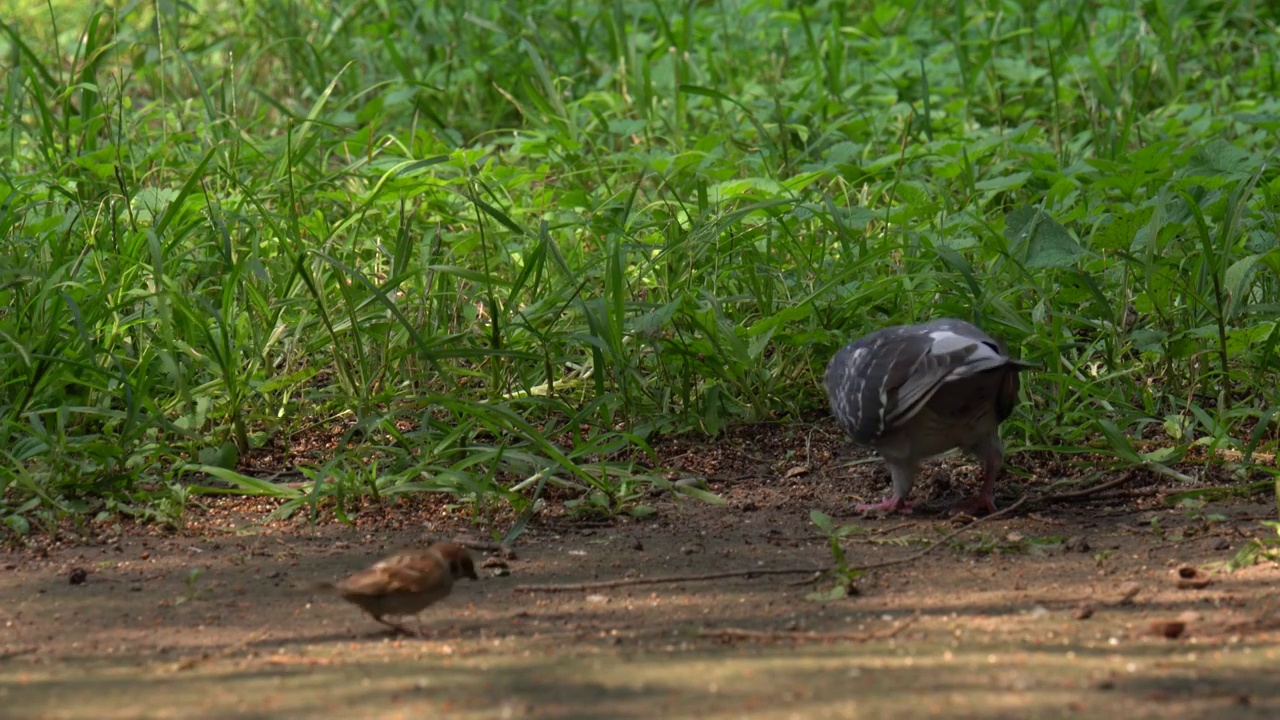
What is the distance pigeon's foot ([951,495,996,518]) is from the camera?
165 inches

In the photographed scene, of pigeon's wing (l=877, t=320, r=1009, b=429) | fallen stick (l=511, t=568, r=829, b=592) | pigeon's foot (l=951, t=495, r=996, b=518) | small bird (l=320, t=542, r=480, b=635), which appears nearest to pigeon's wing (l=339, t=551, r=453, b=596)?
small bird (l=320, t=542, r=480, b=635)

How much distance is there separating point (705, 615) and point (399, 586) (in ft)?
2.29

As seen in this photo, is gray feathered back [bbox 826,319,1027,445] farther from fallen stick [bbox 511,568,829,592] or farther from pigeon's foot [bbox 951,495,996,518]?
fallen stick [bbox 511,568,829,592]

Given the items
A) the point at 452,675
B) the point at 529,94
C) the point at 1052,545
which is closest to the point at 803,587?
the point at 1052,545

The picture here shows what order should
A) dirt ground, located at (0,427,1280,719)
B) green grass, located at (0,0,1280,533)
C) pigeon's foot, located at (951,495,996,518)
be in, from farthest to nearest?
green grass, located at (0,0,1280,533) < pigeon's foot, located at (951,495,996,518) < dirt ground, located at (0,427,1280,719)

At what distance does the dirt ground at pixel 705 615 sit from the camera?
2.52 m

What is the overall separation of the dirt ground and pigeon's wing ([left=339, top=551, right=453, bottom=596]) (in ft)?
0.40

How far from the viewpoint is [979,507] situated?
421 cm

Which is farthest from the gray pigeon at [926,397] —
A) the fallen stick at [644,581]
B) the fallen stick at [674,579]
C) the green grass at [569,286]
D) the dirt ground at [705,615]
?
the fallen stick at [644,581]

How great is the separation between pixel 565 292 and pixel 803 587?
1.90m

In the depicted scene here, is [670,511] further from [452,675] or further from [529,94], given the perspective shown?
[529,94]

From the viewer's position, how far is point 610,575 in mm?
3660

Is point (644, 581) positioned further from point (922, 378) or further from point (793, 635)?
point (922, 378)

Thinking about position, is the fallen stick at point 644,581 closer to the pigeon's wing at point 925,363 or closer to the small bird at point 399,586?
the small bird at point 399,586
